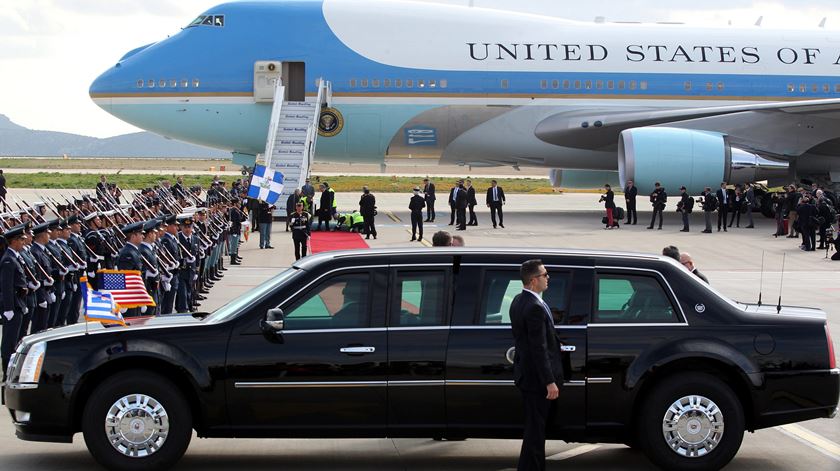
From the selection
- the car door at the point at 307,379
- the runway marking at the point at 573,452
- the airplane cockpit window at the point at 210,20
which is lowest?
the runway marking at the point at 573,452

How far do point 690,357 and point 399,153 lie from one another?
1010 inches

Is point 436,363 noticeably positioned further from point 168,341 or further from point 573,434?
point 168,341

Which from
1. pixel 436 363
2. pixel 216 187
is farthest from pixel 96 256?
pixel 216 187

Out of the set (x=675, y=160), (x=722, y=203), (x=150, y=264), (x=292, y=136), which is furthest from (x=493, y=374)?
(x=675, y=160)

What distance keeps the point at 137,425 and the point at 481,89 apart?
25241 millimetres

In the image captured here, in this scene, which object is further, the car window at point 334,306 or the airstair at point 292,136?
the airstair at point 292,136

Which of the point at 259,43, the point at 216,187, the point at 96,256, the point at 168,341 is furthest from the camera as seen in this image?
the point at 259,43

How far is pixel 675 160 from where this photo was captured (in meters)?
31.6

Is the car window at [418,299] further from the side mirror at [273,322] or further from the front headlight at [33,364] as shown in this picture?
the front headlight at [33,364]

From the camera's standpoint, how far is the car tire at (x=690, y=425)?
807cm


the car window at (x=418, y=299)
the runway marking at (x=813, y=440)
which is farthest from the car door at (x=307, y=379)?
the runway marking at (x=813, y=440)

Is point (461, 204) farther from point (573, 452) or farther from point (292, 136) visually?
point (573, 452)

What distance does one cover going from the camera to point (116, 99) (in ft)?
105

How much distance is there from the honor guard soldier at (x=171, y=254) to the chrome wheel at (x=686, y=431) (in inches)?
336
